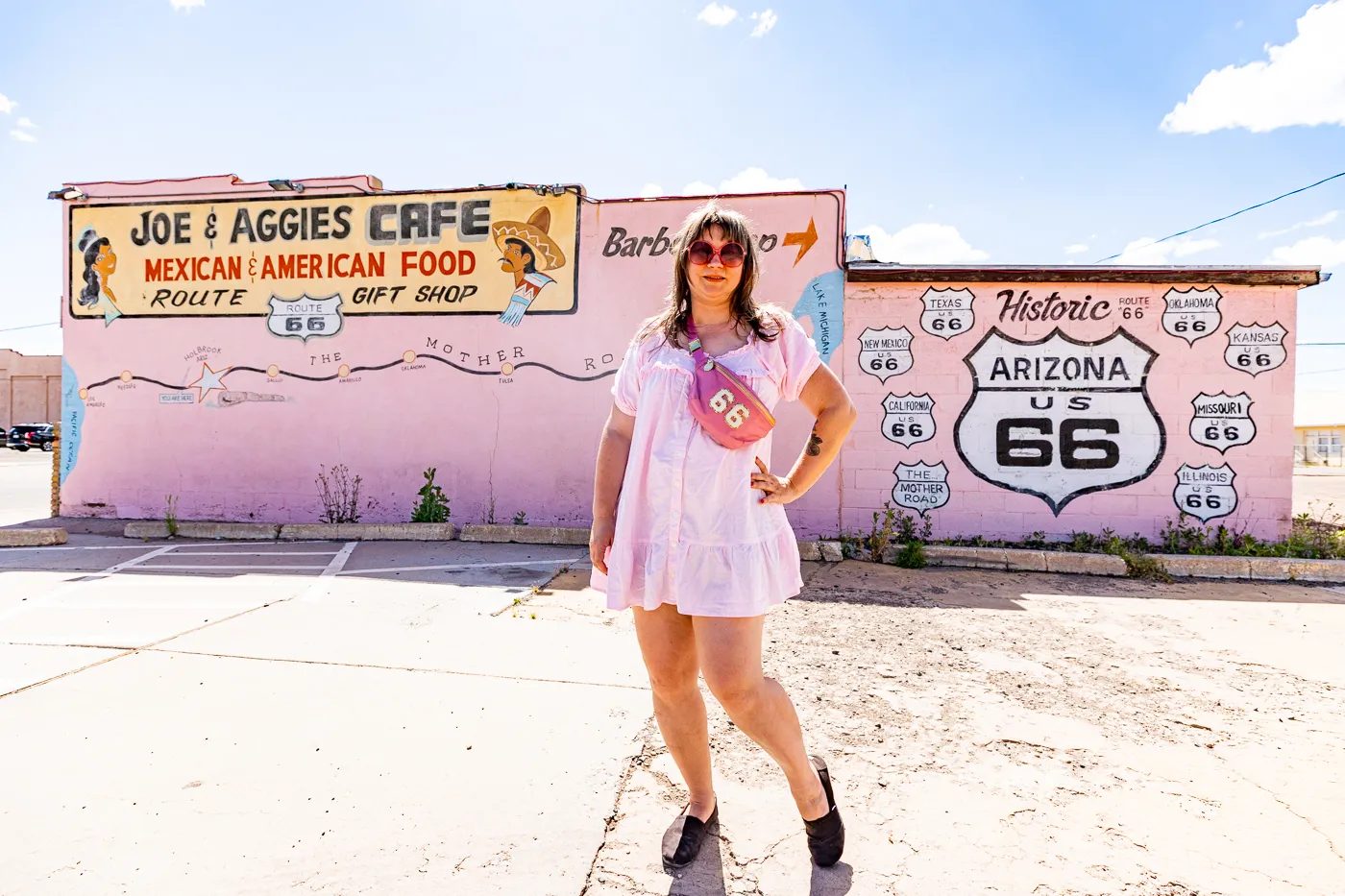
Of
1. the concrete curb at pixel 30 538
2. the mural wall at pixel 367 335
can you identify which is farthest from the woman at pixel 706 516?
the concrete curb at pixel 30 538

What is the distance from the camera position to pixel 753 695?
206 centimetres

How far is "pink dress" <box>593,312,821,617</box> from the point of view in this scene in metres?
2.05

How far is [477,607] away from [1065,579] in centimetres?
508

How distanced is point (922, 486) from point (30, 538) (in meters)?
9.28

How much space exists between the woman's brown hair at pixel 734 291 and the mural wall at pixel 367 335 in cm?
605

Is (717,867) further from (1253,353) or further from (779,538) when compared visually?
(1253,353)

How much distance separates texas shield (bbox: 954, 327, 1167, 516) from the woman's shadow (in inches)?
258

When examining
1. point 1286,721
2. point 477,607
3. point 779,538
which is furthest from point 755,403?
point 477,607

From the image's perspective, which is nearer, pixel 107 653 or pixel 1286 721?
pixel 1286 721

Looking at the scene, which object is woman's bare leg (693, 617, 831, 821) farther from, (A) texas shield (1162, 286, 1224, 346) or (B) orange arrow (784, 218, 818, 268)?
(A) texas shield (1162, 286, 1224, 346)

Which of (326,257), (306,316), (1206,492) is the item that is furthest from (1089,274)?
(306,316)

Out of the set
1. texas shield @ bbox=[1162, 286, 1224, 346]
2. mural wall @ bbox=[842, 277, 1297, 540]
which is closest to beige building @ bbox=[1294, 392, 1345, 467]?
mural wall @ bbox=[842, 277, 1297, 540]

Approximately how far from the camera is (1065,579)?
6719 millimetres

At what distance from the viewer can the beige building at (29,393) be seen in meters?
36.5
